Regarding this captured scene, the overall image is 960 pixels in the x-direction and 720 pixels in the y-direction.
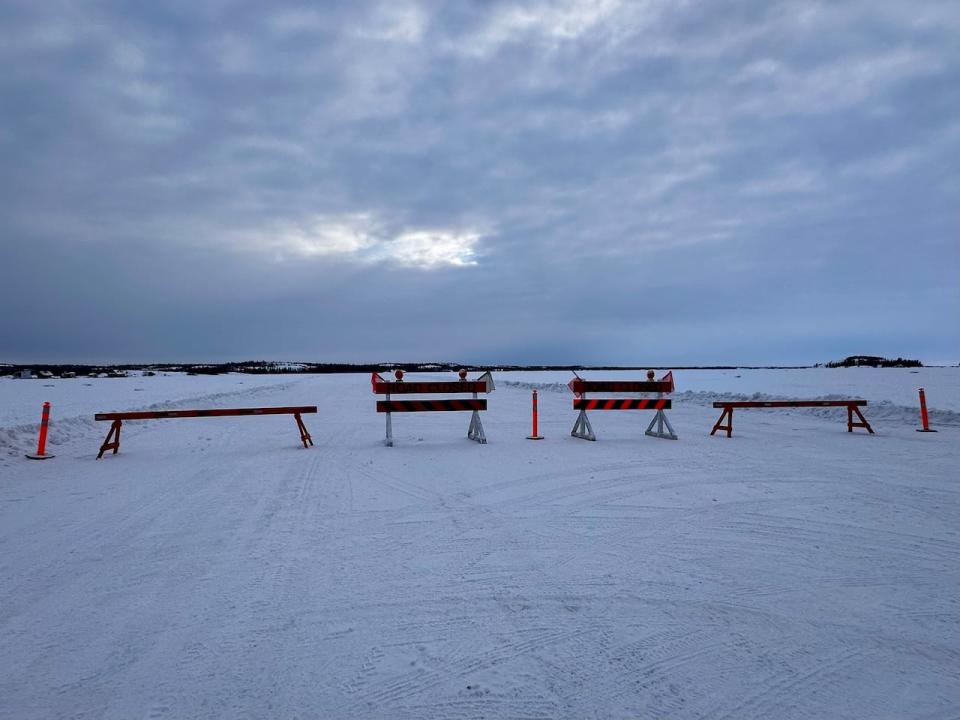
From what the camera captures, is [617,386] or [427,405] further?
[617,386]

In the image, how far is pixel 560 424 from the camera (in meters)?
15.3

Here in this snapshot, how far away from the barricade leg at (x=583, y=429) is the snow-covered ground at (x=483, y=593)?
11.5 ft

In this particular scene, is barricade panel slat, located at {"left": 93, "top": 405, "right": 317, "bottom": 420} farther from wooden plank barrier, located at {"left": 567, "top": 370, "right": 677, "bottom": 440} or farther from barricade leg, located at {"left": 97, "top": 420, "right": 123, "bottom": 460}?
wooden plank barrier, located at {"left": 567, "top": 370, "right": 677, "bottom": 440}

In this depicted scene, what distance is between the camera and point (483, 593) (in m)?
3.88

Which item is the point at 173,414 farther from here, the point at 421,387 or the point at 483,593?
the point at 483,593

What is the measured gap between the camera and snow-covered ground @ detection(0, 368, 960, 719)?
108 inches

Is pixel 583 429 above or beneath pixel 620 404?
beneath

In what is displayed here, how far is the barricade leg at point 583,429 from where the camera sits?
468 inches

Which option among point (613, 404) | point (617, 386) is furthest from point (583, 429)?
point (617, 386)

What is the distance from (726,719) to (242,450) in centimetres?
993

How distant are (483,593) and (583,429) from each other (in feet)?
28.4

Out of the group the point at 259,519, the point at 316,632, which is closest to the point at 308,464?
the point at 259,519

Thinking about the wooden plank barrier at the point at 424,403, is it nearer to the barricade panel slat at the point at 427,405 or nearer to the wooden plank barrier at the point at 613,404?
the barricade panel slat at the point at 427,405

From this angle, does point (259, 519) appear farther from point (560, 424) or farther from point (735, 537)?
point (560, 424)
